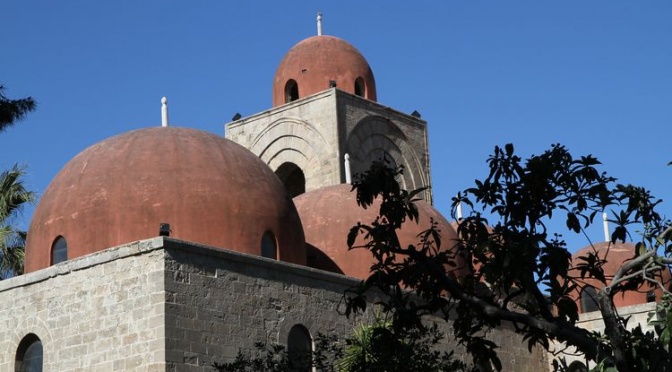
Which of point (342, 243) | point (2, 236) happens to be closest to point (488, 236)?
point (342, 243)

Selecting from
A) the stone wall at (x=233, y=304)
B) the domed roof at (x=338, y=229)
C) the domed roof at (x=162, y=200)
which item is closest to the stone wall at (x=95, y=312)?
the stone wall at (x=233, y=304)

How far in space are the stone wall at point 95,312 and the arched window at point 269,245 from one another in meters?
2.46

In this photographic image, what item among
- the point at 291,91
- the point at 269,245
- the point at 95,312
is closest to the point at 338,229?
the point at 269,245

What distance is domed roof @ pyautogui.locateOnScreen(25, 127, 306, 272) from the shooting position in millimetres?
16125

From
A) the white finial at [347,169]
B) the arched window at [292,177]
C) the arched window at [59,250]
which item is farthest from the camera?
Answer: the arched window at [292,177]

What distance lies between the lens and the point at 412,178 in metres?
28.6

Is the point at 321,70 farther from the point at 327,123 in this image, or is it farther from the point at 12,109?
the point at 12,109

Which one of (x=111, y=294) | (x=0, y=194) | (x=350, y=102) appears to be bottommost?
(x=111, y=294)

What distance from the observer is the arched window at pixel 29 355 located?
51.8 feet

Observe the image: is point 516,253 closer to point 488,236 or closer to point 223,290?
point 488,236

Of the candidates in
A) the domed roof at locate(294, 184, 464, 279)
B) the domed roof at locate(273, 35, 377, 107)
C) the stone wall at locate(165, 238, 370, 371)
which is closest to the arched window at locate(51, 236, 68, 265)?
the stone wall at locate(165, 238, 370, 371)

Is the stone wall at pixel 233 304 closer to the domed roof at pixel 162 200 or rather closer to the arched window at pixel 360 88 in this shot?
the domed roof at pixel 162 200

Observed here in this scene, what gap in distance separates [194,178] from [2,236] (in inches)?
236

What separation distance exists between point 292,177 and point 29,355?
13736mm
